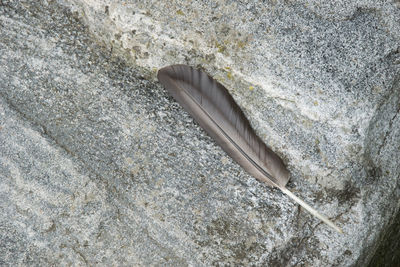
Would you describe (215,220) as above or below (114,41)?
below

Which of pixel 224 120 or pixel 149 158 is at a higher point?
pixel 224 120

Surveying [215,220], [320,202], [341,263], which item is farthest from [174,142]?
[341,263]

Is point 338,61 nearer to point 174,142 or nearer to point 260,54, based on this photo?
point 260,54
